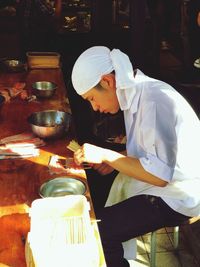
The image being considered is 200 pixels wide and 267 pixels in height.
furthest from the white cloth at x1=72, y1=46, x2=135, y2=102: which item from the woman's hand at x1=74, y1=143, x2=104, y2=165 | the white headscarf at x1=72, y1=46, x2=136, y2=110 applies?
the woman's hand at x1=74, y1=143, x2=104, y2=165

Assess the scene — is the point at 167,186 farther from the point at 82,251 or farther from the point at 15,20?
the point at 15,20

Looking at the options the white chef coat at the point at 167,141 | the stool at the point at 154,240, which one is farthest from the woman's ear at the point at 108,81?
the stool at the point at 154,240

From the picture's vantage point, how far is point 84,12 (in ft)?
31.8

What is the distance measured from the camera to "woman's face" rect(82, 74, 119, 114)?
3.23 meters

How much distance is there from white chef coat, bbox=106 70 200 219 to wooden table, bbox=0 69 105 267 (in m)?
0.57

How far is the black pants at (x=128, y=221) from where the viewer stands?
140 inches

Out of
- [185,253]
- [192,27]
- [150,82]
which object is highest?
[150,82]

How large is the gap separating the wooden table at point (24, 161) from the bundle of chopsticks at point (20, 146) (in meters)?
0.07

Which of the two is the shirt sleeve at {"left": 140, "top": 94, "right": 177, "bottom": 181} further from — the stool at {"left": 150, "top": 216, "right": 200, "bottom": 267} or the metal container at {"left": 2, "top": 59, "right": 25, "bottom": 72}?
the metal container at {"left": 2, "top": 59, "right": 25, "bottom": 72}

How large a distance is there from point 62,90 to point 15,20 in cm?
644

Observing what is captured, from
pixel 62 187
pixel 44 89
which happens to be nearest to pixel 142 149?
pixel 62 187

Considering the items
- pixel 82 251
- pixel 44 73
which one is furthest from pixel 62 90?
pixel 82 251

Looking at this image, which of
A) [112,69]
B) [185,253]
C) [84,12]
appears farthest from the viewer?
[84,12]

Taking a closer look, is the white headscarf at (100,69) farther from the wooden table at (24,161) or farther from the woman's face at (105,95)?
the wooden table at (24,161)
